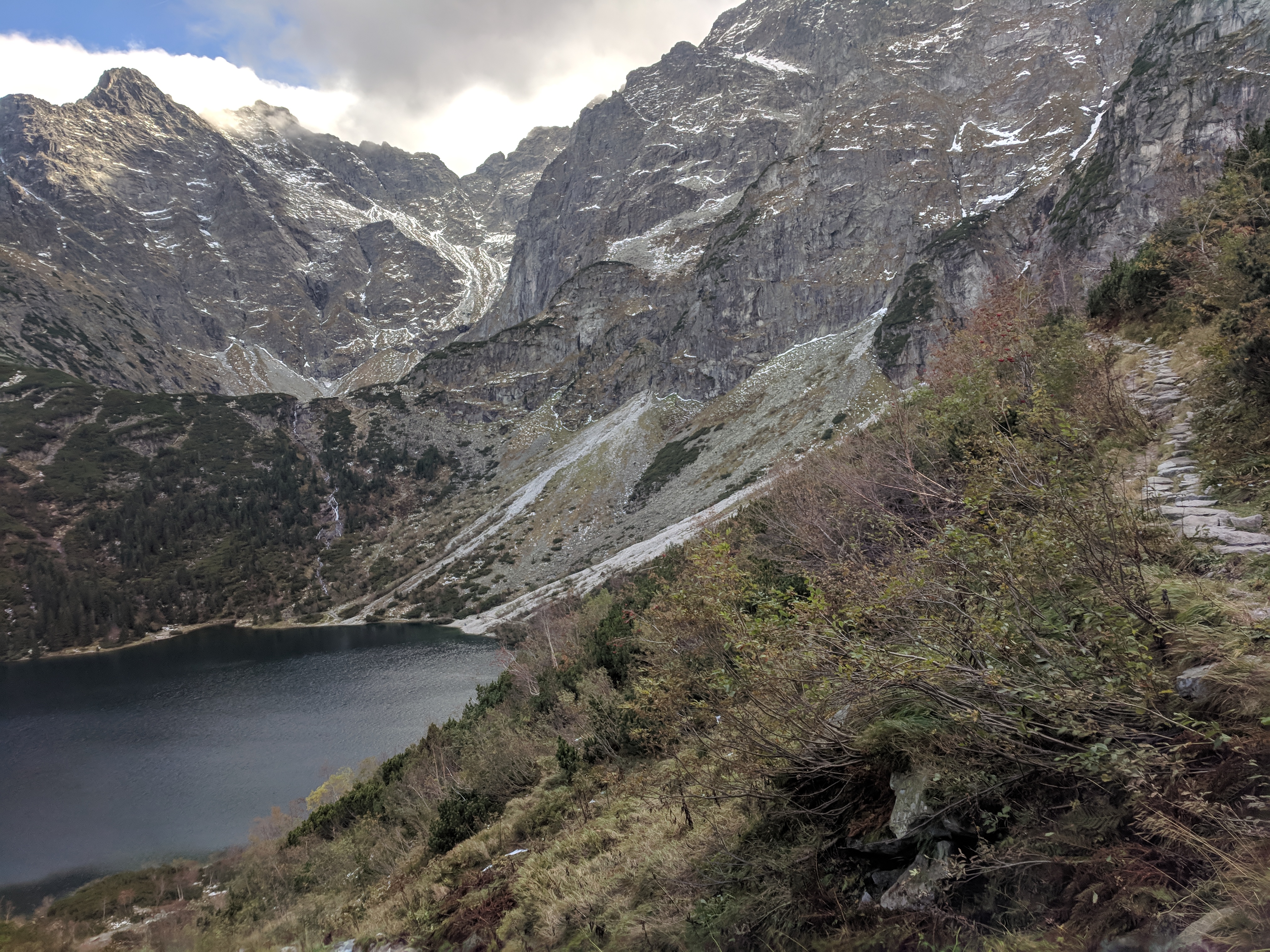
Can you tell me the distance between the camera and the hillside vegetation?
2676 millimetres

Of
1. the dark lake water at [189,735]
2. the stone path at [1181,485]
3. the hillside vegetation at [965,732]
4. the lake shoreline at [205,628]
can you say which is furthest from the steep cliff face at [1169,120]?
the lake shoreline at [205,628]

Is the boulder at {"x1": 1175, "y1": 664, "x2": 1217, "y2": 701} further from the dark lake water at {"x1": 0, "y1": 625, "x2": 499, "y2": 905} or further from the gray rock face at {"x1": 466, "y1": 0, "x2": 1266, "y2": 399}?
the dark lake water at {"x1": 0, "y1": 625, "x2": 499, "y2": 905}

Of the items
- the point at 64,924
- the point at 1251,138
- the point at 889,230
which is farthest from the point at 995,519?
the point at 889,230

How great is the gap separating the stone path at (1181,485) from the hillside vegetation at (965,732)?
1.13ft

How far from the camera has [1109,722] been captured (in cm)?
299

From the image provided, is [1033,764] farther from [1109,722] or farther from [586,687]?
[586,687]

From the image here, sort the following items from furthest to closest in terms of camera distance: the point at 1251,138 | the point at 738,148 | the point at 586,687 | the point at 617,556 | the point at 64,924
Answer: the point at 738,148, the point at 617,556, the point at 64,924, the point at 586,687, the point at 1251,138

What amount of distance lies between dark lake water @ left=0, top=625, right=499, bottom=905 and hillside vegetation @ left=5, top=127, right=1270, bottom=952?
30485mm

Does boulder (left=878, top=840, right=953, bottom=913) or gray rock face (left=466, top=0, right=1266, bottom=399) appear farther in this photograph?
gray rock face (left=466, top=0, right=1266, bottom=399)

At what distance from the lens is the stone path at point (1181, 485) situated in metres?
4.94

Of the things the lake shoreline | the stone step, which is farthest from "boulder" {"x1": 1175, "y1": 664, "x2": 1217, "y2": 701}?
the lake shoreline

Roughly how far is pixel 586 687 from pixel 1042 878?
41.2ft

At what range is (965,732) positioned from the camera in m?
3.56

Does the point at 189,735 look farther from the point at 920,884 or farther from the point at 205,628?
the point at 205,628
